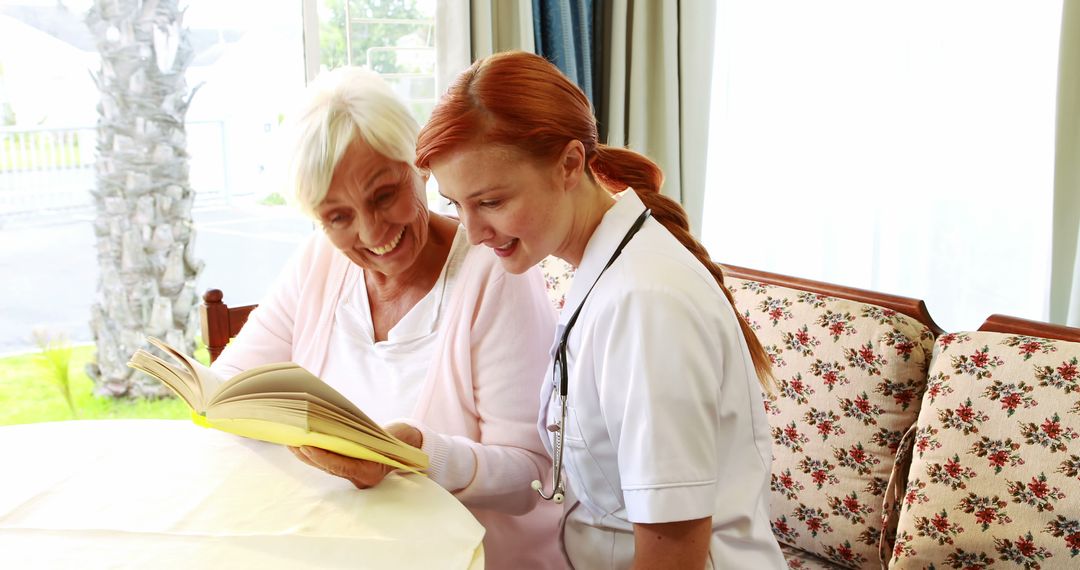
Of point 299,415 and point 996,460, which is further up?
point 299,415

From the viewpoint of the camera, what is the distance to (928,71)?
3150 mm

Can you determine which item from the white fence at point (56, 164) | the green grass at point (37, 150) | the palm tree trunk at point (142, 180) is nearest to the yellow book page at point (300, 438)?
the palm tree trunk at point (142, 180)

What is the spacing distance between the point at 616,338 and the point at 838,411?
0.82 meters

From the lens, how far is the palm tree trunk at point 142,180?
12.0ft

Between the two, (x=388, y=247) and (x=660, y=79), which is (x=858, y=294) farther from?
(x=660, y=79)

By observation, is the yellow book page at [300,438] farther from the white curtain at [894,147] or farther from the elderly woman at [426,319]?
the white curtain at [894,147]

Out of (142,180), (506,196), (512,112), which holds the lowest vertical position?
(142,180)

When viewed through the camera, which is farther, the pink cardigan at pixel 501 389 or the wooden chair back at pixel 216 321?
A: the wooden chair back at pixel 216 321

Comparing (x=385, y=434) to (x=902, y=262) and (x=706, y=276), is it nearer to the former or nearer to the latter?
(x=706, y=276)

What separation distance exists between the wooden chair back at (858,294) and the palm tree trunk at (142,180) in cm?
267

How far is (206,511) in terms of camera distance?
3.64 ft

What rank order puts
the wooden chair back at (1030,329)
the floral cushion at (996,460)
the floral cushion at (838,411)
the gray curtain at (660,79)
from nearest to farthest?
the floral cushion at (996,460), the wooden chair back at (1030,329), the floral cushion at (838,411), the gray curtain at (660,79)

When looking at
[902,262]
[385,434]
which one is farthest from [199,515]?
[902,262]

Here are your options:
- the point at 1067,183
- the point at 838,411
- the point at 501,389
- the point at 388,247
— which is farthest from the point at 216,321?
the point at 1067,183
